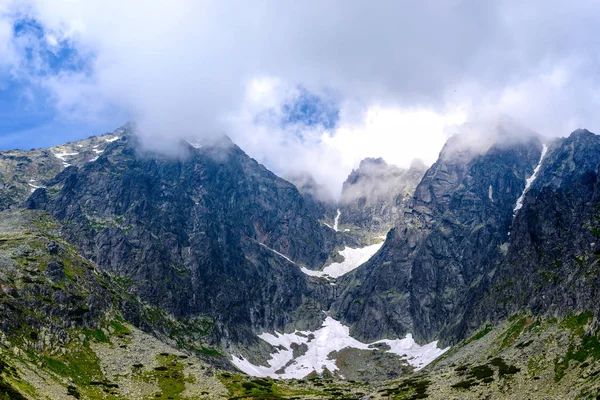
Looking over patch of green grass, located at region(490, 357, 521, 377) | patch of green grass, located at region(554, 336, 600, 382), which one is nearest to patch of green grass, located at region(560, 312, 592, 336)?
patch of green grass, located at region(554, 336, 600, 382)

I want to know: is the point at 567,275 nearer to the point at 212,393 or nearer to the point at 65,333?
the point at 212,393

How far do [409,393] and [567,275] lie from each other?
76.0 meters

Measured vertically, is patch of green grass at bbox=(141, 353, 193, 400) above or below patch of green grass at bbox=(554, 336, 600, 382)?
below

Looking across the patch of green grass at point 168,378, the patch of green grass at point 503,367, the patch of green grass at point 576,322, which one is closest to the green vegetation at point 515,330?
the patch of green grass at point 576,322

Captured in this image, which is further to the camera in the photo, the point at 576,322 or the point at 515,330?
the point at 515,330

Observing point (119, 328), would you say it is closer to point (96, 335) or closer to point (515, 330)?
point (96, 335)

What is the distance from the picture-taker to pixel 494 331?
177 m

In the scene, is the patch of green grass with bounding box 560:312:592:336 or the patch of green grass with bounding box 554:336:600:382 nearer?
the patch of green grass with bounding box 554:336:600:382

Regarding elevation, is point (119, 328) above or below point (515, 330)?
below

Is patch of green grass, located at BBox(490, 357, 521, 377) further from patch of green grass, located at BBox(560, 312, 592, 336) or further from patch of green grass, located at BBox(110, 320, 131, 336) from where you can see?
patch of green grass, located at BBox(110, 320, 131, 336)

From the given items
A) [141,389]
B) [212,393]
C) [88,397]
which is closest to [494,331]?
[212,393]

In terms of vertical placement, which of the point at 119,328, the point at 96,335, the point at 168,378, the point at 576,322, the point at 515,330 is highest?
the point at 576,322

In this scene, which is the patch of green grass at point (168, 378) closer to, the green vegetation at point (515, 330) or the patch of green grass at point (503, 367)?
the patch of green grass at point (503, 367)

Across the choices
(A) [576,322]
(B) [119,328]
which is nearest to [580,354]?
(A) [576,322]
